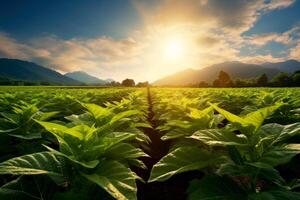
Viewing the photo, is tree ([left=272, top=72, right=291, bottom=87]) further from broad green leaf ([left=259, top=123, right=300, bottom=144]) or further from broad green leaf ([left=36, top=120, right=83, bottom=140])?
broad green leaf ([left=36, top=120, right=83, bottom=140])

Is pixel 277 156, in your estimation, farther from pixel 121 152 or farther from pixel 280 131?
pixel 121 152

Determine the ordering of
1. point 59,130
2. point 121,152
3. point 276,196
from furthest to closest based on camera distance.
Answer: point 121,152 → point 59,130 → point 276,196

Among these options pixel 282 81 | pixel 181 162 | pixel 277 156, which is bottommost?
pixel 282 81

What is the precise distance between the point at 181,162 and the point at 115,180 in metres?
0.55

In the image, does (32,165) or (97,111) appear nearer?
(32,165)

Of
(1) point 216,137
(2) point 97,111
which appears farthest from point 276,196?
(2) point 97,111

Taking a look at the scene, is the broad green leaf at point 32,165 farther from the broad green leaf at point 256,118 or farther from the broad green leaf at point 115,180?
the broad green leaf at point 256,118

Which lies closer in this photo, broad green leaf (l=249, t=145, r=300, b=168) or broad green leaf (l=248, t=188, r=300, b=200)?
broad green leaf (l=248, t=188, r=300, b=200)

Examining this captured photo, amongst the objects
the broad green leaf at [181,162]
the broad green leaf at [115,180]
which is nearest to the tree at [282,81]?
the broad green leaf at [181,162]

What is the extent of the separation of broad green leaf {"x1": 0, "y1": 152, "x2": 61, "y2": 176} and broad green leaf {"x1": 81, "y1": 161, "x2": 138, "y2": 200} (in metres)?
0.25

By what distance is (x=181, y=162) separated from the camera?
1.98 m

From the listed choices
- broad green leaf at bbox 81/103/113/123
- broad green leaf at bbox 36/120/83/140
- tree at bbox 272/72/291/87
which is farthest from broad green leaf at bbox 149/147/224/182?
tree at bbox 272/72/291/87

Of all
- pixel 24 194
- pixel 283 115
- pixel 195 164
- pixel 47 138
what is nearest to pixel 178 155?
pixel 195 164

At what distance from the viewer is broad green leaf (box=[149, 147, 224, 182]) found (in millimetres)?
1831
